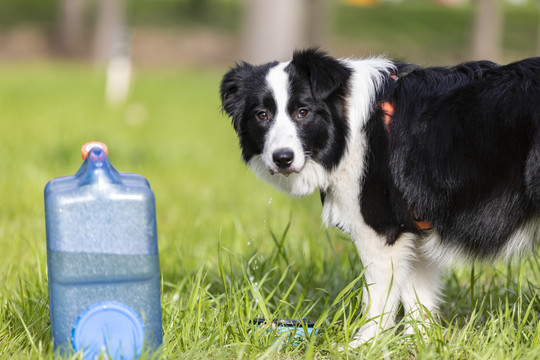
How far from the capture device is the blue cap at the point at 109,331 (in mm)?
2355

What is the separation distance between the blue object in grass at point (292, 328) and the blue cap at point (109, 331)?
0.60 m

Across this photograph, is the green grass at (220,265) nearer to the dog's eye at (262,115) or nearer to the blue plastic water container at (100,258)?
the blue plastic water container at (100,258)

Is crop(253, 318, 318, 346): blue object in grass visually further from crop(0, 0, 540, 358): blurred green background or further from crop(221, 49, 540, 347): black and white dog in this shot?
crop(0, 0, 540, 358): blurred green background

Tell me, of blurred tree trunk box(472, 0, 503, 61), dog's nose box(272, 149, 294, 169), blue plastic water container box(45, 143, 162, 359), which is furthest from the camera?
blurred tree trunk box(472, 0, 503, 61)

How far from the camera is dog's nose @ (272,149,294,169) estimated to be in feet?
9.48

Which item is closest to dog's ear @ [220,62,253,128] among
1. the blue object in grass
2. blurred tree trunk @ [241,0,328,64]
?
the blue object in grass

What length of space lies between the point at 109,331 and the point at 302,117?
1.28m

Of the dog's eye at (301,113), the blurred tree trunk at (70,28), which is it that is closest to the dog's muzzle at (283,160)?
the dog's eye at (301,113)

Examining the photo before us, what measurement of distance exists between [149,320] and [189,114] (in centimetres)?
1135

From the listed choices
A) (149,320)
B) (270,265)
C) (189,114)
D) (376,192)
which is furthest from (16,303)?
(189,114)

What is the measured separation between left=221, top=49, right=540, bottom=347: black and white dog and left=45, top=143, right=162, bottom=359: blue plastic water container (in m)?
0.81

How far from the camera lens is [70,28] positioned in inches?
1286

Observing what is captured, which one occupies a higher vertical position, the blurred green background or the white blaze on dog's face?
the white blaze on dog's face

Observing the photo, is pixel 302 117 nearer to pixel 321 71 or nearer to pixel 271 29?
pixel 321 71
